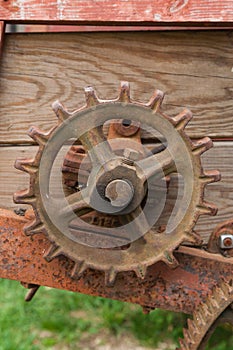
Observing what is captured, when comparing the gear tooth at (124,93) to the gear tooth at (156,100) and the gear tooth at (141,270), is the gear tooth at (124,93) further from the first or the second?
the gear tooth at (141,270)

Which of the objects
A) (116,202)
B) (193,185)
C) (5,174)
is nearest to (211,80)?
(193,185)

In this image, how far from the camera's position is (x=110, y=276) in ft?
7.18

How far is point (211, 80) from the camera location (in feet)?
8.05

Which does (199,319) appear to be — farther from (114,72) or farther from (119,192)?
(114,72)

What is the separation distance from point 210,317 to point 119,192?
0.54m

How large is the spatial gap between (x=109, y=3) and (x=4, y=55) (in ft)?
1.48

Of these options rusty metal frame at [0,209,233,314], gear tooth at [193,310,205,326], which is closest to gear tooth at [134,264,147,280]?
rusty metal frame at [0,209,233,314]

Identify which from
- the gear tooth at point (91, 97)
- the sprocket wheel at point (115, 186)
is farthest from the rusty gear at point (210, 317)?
the gear tooth at point (91, 97)

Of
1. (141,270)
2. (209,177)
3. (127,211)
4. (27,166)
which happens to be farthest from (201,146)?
(27,166)

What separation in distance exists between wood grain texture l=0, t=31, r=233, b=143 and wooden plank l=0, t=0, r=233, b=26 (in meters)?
0.17

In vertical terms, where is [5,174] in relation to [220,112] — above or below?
below

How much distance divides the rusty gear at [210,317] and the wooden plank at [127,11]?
3.04ft

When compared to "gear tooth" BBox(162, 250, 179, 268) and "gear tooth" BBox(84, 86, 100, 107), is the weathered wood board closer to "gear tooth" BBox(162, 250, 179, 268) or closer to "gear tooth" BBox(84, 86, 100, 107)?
"gear tooth" BBox(84, 86, 100, 107)

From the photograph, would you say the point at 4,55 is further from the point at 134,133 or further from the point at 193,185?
the point at 193,185
